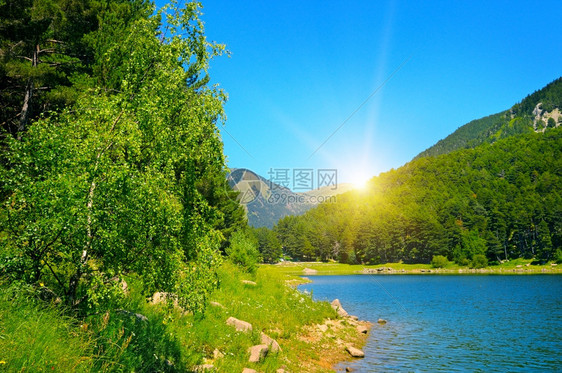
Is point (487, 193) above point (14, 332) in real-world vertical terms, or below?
above

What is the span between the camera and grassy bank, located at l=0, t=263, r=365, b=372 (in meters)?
7.91

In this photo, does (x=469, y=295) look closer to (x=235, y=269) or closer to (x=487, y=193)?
(x=235, y=269)

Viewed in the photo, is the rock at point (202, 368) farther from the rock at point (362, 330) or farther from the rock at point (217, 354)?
the rock at point (362, 330)

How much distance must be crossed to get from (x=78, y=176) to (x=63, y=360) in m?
4.53

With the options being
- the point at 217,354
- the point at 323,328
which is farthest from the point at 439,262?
the point at 217,354

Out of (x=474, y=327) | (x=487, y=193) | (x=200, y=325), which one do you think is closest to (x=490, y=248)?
(x=487, y=193)

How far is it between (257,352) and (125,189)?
447 inches

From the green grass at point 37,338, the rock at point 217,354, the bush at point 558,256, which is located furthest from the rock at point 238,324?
the bush at point 558,256

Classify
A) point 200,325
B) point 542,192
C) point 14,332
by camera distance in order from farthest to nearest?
1. point 542,192
2. point 200,325
3. point 14,332

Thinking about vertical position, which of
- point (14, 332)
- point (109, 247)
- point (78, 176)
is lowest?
point (14, 332)

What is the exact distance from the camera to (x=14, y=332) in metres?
7.57

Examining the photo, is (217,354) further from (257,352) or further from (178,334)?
(257,352)

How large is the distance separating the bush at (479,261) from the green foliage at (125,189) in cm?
15237

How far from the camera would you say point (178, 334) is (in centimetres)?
1510
